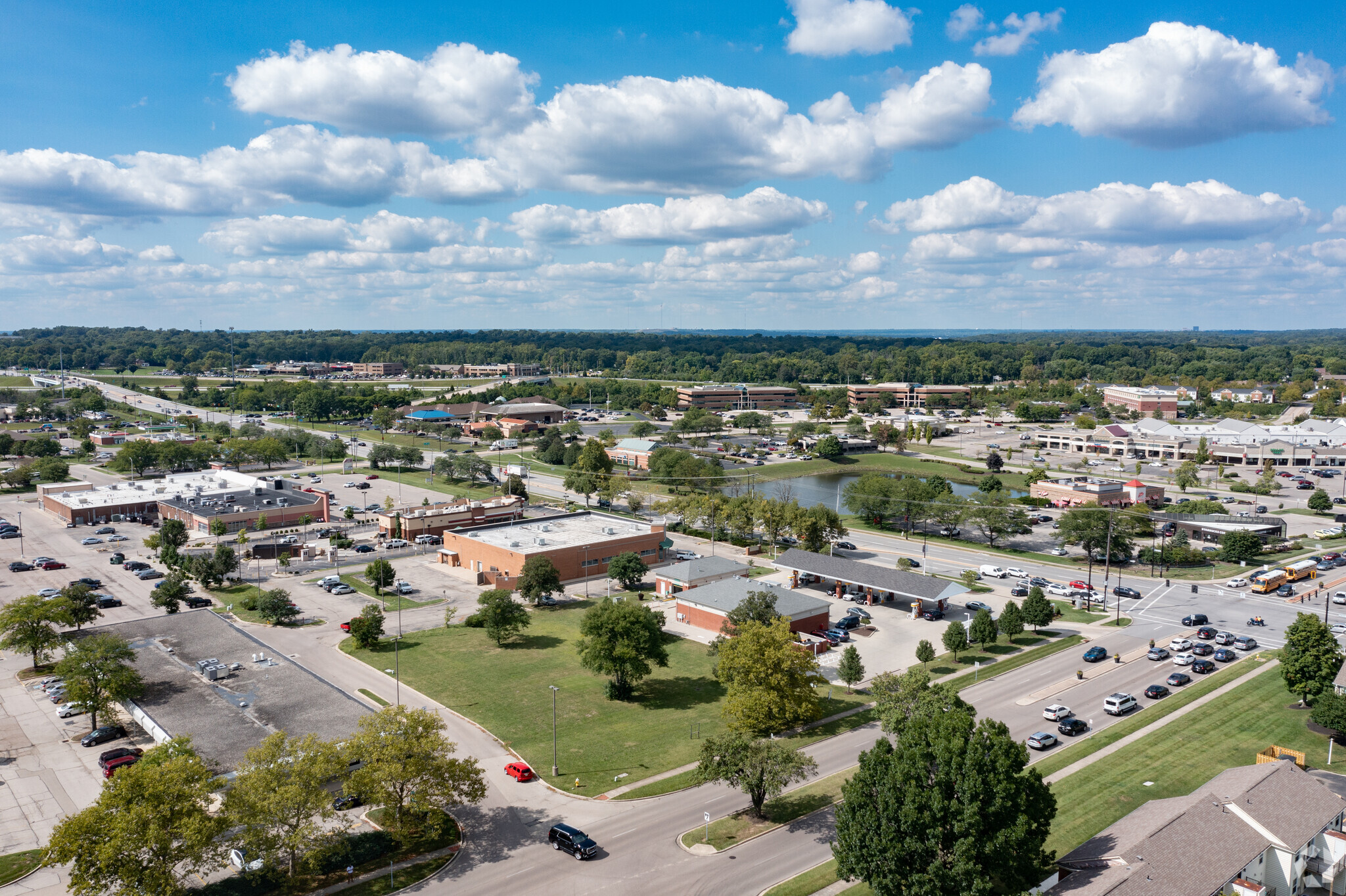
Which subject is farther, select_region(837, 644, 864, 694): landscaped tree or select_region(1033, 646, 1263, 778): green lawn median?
select_region(837, 644, 864, 694): landscaped tree

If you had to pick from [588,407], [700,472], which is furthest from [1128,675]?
[588,407]

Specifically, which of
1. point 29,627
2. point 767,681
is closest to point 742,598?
point 767,681

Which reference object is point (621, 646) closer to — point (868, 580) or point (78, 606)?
point (868, 580)

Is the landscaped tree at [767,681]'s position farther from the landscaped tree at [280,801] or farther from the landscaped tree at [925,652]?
the landscaped tree at [280,801]

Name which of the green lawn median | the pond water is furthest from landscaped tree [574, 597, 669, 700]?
the pond water

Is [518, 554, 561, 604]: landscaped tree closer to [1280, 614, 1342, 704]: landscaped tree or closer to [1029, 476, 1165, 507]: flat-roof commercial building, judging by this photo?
[1280, 614, 1342, 704]: landscaped tree

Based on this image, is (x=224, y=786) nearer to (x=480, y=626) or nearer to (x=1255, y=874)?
(x=480, y=626)
